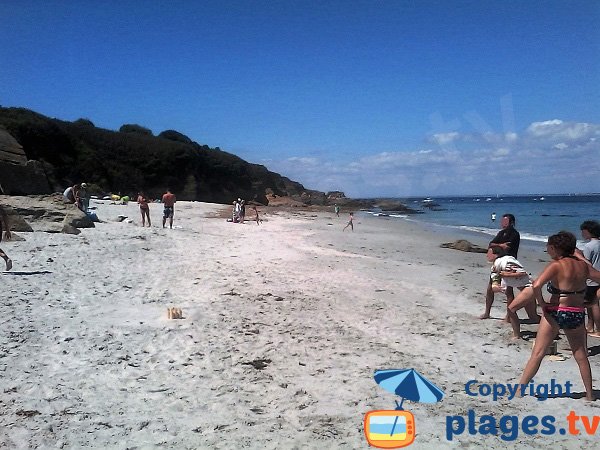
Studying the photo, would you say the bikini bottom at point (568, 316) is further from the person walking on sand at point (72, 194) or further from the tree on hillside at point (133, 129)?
the tree on hillside at point (133, 129)

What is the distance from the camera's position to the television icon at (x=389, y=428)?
3736mm

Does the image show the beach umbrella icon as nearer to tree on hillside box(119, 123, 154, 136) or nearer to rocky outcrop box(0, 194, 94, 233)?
rocky outcrop box(0, 194, 94, 233)

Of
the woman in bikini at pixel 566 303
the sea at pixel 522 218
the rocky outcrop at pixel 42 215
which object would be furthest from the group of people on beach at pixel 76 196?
the sea at pixel 522 218

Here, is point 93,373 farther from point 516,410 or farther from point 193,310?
point 516,410

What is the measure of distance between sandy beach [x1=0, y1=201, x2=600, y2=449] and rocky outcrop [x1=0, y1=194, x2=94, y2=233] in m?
3.31

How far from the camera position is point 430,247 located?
65.8ft

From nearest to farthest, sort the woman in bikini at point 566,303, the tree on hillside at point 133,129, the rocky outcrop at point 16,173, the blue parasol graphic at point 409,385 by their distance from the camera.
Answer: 1. the woman in bikini at point 566,303
2. the blue parasol graphic at point 409,385
3. the rocky outcrop at point 16,173
4. the tree on hillside at point 133,129

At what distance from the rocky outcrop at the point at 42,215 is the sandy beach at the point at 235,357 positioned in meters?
3.31

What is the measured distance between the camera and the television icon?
12.3 feet

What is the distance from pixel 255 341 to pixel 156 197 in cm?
5512

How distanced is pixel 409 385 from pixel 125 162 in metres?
59.4

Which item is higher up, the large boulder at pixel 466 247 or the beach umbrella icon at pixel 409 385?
the large boulder at pixel 466 247

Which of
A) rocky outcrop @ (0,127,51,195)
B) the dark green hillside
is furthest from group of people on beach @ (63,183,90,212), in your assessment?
the dark green hillside

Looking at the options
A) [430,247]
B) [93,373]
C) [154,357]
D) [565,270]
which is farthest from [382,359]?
[430,247]
